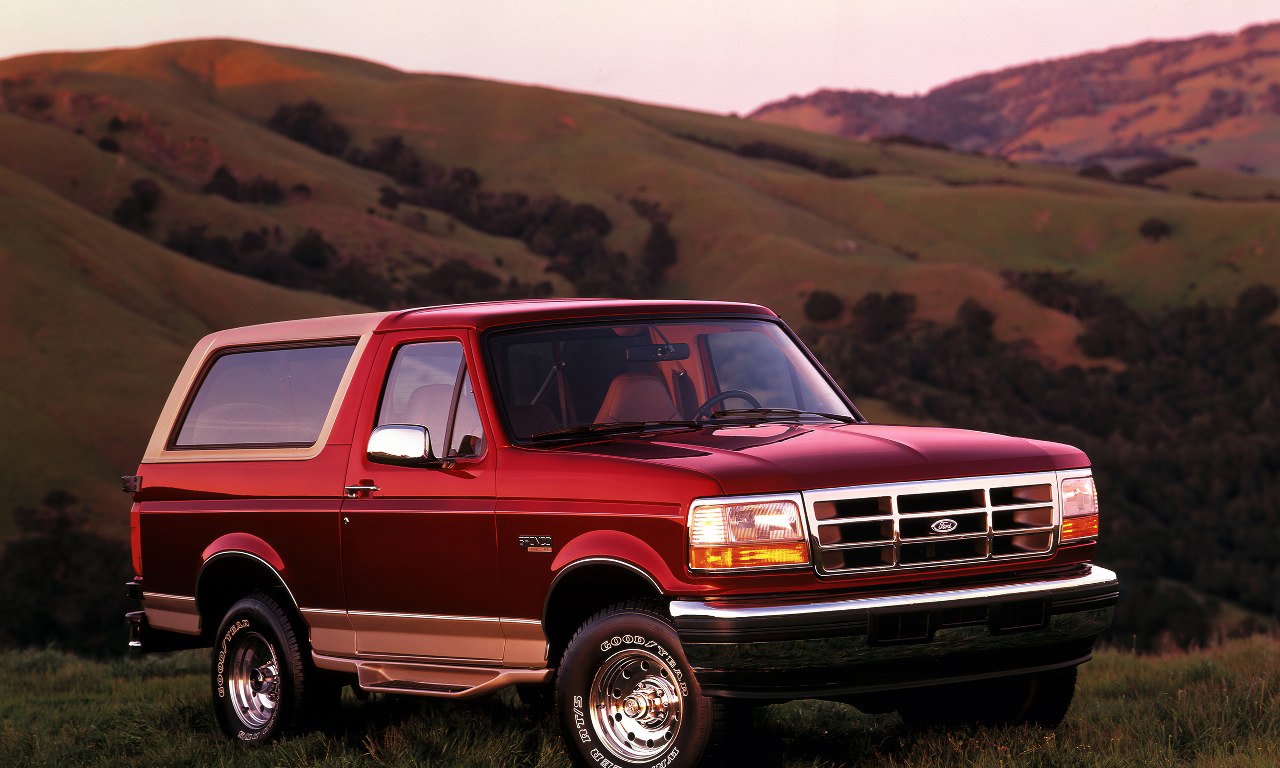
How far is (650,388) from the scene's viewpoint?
707 centimetres

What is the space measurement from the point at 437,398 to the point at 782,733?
2316 mm

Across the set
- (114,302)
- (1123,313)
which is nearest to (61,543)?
(114,302)

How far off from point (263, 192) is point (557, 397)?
129279 millimetres

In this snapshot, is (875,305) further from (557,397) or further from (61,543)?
(557,397)

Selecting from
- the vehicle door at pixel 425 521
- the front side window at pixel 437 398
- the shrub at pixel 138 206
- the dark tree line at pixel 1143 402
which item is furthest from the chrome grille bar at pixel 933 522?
the shrub at pixel 138 206

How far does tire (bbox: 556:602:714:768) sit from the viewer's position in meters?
6.04

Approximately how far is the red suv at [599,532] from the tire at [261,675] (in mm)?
16

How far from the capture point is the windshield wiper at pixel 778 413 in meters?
7.12

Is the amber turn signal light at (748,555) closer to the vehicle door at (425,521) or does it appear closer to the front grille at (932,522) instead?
the front grille at (932,522)

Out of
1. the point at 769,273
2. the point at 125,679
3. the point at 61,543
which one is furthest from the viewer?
the point at 769,273

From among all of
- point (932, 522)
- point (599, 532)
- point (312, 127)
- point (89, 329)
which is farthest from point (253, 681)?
point (312, 127)

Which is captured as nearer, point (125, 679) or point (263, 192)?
point (125, 679)

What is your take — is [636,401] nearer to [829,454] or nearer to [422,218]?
[829,454]

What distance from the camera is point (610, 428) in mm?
6848
